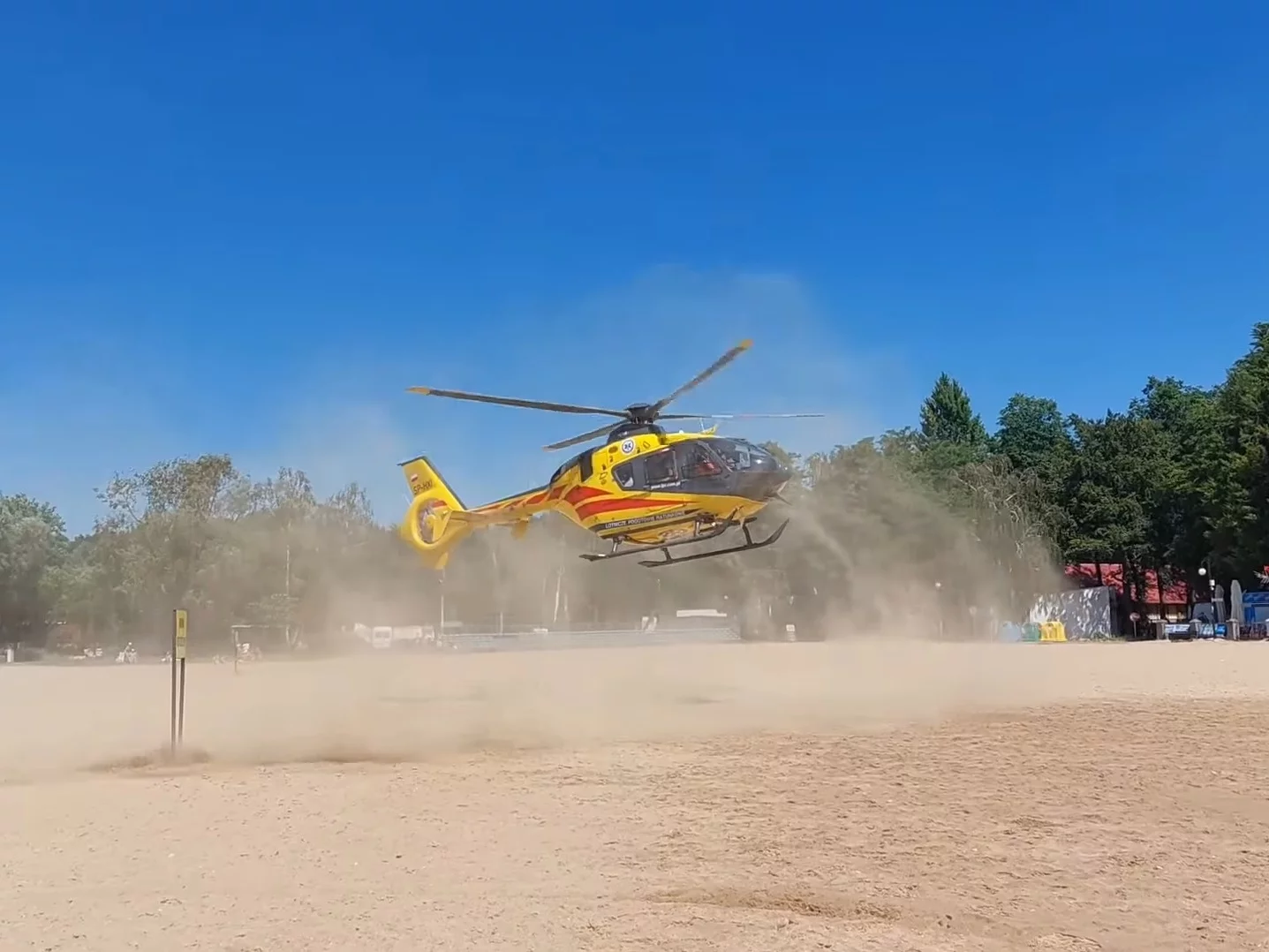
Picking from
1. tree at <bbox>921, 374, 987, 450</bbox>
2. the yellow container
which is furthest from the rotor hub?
tree at <bbox>921, 374, 987, 450</bbox>

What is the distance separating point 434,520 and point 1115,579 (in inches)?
3302

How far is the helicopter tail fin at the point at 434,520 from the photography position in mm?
27141

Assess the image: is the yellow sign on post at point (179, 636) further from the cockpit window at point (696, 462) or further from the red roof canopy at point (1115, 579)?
the red roof canopy at point (1115, 579)

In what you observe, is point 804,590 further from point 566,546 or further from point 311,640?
point 311,640

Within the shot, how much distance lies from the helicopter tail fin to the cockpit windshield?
25.0ft

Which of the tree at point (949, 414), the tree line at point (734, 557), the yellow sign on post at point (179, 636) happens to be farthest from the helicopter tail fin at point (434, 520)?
the tree at point (949, 414)

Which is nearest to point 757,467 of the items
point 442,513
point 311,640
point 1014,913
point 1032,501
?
point 442,513

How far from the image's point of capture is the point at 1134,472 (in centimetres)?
8781

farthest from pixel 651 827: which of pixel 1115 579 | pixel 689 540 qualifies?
pixel 1115 579

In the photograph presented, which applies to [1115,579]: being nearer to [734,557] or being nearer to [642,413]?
[734,557]

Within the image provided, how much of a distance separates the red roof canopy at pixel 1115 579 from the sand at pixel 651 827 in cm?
7118

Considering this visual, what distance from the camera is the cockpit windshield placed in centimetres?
2233

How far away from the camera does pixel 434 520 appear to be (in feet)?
90.0

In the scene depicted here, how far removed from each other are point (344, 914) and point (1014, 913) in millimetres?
5287
